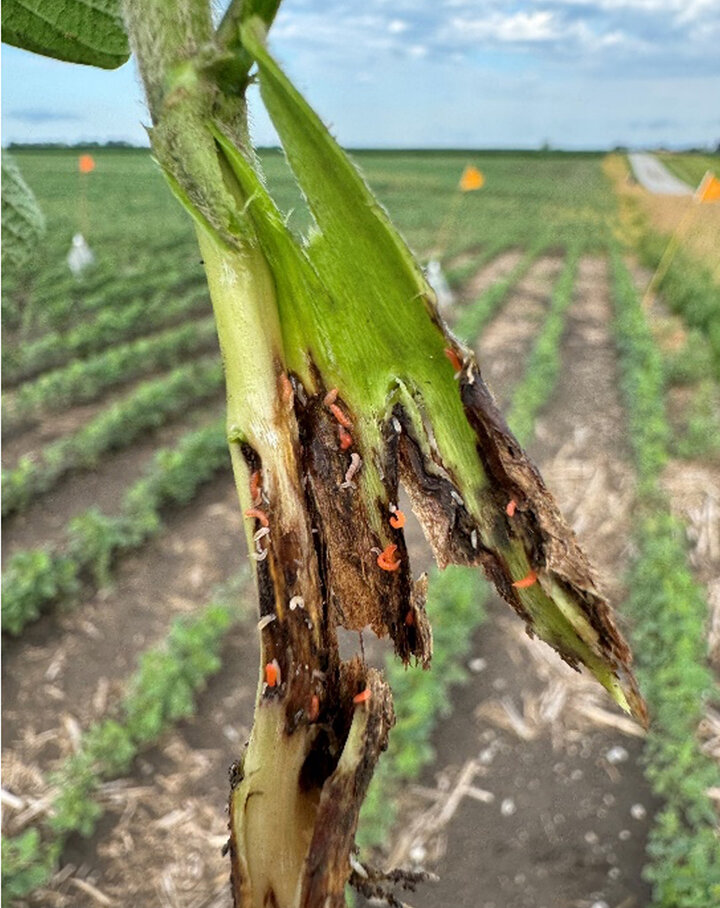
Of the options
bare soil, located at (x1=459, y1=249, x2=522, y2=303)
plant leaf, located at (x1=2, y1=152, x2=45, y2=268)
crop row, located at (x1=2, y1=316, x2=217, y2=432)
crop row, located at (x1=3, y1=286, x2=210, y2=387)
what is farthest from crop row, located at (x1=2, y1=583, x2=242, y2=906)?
bare soil, located at (x1=459, y1=249, x2=522, y2=303)

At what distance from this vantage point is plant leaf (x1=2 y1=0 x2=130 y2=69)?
22.6 inches

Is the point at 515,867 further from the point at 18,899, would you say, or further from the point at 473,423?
the point at 473,423

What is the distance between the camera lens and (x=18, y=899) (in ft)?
8.59

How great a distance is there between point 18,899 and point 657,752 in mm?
2468

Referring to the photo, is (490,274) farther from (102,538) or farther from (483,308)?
(102,538)

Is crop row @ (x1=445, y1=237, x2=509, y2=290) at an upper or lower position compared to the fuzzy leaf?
lower

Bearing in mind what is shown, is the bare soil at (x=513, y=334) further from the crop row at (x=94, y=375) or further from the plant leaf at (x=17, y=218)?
the plant leaf at (x=17, y=218)

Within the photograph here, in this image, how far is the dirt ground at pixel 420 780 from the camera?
277 cm

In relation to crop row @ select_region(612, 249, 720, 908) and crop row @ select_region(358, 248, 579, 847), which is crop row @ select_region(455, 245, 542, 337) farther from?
crop row @ select_region(358, 248, 579, 847)

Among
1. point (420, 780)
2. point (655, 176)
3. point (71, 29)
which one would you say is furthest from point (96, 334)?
point (655, 176)

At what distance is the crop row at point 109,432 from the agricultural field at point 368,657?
21mm

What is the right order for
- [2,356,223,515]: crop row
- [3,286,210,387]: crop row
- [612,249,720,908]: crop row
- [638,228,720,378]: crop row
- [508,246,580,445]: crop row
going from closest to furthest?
[612,249,720,908]: crop row → [2,356,223,515]: crop row → [508,246,580,445]: crop row → [3,286,210,387]: crop row → [638,228,720,378]: crop row

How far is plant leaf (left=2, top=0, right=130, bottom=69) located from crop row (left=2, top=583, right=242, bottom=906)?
270cm

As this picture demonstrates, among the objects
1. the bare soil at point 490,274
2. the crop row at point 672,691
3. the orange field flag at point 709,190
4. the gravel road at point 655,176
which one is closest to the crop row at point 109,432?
the crop row at point 672,691
